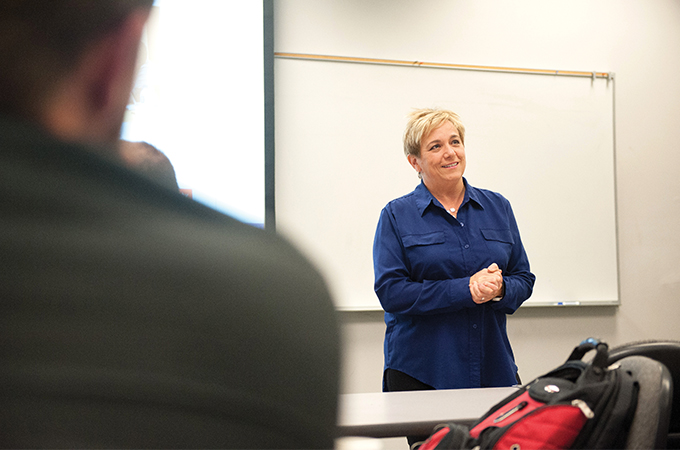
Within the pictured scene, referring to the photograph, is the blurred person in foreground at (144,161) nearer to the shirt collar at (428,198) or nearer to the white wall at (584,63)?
the shirt collar at (428,198)

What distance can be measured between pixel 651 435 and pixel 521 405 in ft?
0.76

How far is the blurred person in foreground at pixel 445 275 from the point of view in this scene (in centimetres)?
187

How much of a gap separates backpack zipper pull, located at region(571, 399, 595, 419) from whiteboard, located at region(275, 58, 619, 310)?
195 cm

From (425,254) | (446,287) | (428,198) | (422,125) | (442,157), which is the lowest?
(446,287)

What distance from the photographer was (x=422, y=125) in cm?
213

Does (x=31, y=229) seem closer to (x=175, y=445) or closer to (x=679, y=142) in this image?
(x=175, y=445)

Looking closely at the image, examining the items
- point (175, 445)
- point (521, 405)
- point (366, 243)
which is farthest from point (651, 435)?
point (366, 243)

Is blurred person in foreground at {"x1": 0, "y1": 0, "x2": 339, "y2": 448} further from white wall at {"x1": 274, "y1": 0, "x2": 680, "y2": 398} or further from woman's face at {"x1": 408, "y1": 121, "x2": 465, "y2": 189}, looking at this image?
white wall at {"x1": 274, "y1": 0, "x2": 680, "y2": 398}

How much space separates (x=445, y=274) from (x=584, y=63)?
7.14 feet

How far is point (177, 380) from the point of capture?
0.32m

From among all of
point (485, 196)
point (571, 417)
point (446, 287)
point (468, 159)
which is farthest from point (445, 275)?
point (468, 159)

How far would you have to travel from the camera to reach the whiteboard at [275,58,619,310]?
2.97 metres

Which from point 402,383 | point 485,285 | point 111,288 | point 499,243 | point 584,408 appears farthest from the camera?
point 499,243

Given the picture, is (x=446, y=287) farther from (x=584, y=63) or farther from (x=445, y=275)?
(x=584, y=63)
